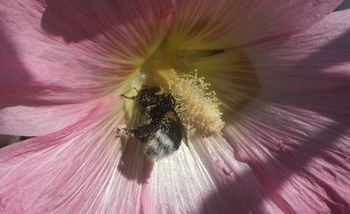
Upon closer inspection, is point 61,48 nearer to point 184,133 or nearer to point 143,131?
point 143,131

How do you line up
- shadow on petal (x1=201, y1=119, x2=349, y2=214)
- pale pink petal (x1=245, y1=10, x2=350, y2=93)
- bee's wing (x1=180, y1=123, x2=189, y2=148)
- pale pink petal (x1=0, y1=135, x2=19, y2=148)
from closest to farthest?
pale pink petal (x1=0, y1=135, x2=19, y2=148), pale pink petal (x1=245, y1=10, x2=350, y2=93), shadow on petal (x1=201, y1=119, x2=349, y2=214), bee's wing (x1=180, y1=123, x2=189, y2=148)

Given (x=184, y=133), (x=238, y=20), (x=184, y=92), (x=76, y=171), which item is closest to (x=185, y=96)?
Result: (x=184, y=92)

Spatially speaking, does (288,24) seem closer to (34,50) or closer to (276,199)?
(276,199)

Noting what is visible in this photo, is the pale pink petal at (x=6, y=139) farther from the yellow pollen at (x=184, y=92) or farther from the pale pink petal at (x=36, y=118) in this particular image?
the yellow pollen at (x=184, y=92)

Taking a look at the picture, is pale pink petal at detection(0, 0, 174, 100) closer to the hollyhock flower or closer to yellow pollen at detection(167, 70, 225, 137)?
the hollyhock flower

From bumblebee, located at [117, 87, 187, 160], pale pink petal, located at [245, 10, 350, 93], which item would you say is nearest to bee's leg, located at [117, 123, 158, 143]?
bumblebee, located at [117, 87, 187, 160]

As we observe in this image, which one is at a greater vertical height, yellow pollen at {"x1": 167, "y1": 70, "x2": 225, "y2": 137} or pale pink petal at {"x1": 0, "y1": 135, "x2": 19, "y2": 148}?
pale pink petal at {"x1": 0, "y1": 135, "x2": 19, "y2": 148}

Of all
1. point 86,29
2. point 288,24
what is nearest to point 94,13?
point 86,29
